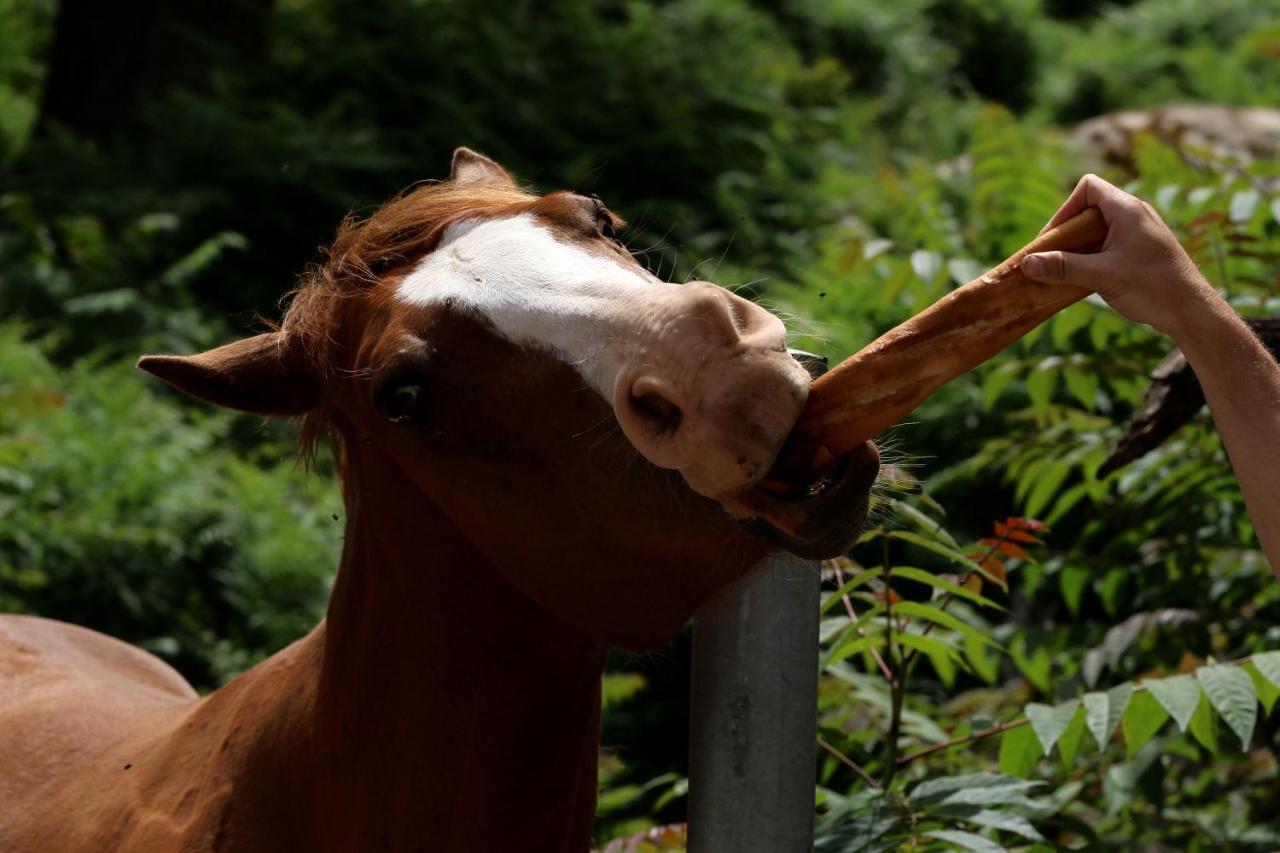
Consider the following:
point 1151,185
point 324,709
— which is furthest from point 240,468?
point 324,709

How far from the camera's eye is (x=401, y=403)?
2172 millimetres

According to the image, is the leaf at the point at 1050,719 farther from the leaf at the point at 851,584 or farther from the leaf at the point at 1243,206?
the leaf at the point at 1243,206

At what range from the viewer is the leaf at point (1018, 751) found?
2.83 metres

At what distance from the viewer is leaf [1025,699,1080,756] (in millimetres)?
2650

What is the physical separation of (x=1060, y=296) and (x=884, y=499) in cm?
55

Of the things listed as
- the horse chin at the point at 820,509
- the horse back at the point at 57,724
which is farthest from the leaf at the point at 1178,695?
the horse back at the point at 57,724

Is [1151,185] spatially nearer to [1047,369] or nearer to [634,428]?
[1047,369]

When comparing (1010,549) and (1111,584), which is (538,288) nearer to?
(1010,549)

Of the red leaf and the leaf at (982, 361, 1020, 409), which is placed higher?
the leaf at (982, 361, 1020, 409)

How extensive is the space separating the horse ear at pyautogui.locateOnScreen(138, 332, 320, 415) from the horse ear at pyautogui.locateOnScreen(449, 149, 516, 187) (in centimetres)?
49

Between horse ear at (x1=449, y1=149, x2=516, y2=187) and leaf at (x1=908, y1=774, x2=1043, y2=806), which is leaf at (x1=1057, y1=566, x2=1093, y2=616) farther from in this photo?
horse ear at (x1=449, y1=149, x2=516, y2=187)

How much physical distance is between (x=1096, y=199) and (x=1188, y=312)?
0.61 feet

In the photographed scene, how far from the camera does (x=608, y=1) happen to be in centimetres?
1328

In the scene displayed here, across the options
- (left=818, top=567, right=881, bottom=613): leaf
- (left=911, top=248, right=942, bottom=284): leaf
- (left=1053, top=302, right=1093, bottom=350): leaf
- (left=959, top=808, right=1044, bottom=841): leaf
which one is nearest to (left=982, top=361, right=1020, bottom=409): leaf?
(left=1053, top=302, right=1093, bottom=350): leaf
